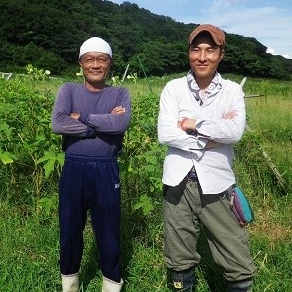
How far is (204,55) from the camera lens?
7.57 ft

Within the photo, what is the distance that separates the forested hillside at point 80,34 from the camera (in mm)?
35938

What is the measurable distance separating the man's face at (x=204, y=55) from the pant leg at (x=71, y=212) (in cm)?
81

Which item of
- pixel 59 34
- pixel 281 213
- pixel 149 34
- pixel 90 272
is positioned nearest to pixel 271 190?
pixel 281 213

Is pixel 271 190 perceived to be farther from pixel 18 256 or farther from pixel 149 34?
pixel 149 34

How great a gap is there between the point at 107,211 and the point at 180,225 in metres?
0.41

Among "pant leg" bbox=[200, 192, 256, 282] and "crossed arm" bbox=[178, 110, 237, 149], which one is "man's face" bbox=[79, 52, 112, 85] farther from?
"pant leg" bbox=[200, 192, 256, 282]

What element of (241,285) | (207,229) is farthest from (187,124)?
(241,285)

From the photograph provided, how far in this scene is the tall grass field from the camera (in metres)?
2.91

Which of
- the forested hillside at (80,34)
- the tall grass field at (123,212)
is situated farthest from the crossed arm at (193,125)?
the forested hillside at (80,34)

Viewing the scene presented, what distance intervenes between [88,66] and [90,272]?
1367 mm

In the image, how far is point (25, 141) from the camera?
10.9 ft

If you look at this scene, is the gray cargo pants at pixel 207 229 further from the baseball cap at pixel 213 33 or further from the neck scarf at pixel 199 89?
the baseball cap at pixel 213 33

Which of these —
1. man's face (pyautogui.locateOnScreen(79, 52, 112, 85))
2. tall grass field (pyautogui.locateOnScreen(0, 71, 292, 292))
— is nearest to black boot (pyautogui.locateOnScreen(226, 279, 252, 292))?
tall grass field (pyautogui.locateOnScreen(0, 71, 292, 292))

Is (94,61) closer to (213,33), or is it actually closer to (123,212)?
(213,33)
